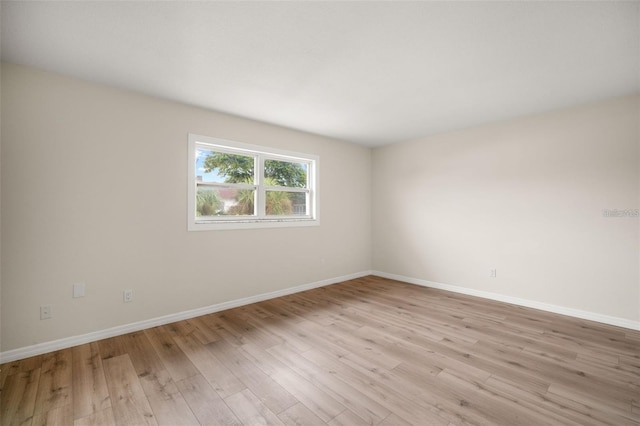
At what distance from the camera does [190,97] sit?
9.96 feet

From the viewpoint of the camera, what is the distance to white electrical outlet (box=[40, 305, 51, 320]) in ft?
7.97

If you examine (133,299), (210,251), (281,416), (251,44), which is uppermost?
(251,44)

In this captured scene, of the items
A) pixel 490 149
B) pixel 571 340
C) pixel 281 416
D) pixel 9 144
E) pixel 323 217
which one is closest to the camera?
pixel 281 416

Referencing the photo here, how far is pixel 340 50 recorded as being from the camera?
2.16m

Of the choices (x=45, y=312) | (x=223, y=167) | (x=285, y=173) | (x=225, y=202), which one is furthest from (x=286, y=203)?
(x=45, y=312)

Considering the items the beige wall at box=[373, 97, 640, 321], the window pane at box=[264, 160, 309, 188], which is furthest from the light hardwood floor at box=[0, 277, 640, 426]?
the window pane at box=[264, 160, 309, 188]

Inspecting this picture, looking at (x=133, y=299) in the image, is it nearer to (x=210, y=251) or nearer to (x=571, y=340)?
(x=210, y=251)

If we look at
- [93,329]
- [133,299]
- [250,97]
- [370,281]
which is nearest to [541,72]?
[250,97]

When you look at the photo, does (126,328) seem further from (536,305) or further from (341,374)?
(536,305)

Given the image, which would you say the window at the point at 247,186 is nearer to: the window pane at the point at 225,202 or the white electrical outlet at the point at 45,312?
the window pane at the point at 225,202

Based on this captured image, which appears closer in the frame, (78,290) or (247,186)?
(78,290)

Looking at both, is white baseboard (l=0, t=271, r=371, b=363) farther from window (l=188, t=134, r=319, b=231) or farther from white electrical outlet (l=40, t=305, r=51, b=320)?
window (l=188, t=134, r=319, b=231)

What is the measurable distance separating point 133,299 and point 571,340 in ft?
14.3

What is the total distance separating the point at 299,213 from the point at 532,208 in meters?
3.23
